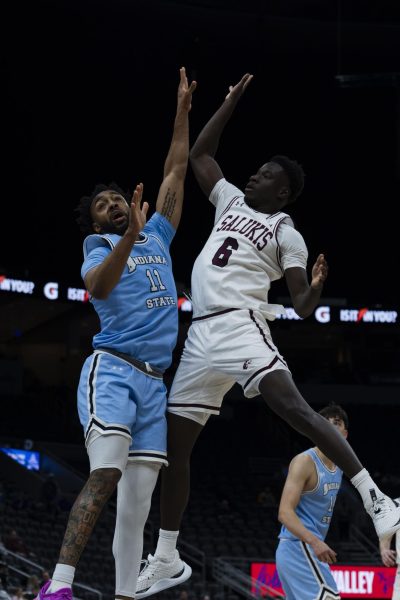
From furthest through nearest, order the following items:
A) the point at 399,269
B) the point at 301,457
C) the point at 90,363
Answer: the point at 399,269, the point at 301,457, the point at 90,363

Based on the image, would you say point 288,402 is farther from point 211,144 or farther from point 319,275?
point 211,144

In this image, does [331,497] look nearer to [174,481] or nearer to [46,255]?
[174,481]

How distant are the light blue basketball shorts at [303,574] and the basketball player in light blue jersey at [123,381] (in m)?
1.32

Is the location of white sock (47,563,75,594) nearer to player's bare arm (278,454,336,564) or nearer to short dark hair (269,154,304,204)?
player's bare arm (278,454,336,564)

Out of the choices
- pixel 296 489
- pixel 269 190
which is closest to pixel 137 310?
pixel 269 190

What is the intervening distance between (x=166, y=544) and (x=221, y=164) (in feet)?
72.1

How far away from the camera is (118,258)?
5.04 m

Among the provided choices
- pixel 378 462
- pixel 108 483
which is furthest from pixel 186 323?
pixel 108 483

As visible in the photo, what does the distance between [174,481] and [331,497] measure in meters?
1.80

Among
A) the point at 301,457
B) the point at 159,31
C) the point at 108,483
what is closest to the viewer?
the point at 108,483

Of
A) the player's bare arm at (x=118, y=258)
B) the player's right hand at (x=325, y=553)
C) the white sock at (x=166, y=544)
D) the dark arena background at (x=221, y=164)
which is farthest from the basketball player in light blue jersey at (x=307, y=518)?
the dark arena background at (x=221, y=164)

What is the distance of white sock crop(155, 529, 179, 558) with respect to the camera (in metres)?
5.56

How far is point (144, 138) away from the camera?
26.7m

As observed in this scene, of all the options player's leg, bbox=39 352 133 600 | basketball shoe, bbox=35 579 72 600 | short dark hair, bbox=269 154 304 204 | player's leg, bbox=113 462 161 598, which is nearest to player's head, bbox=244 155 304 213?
short dark hair, bbox=269 154 304 204
